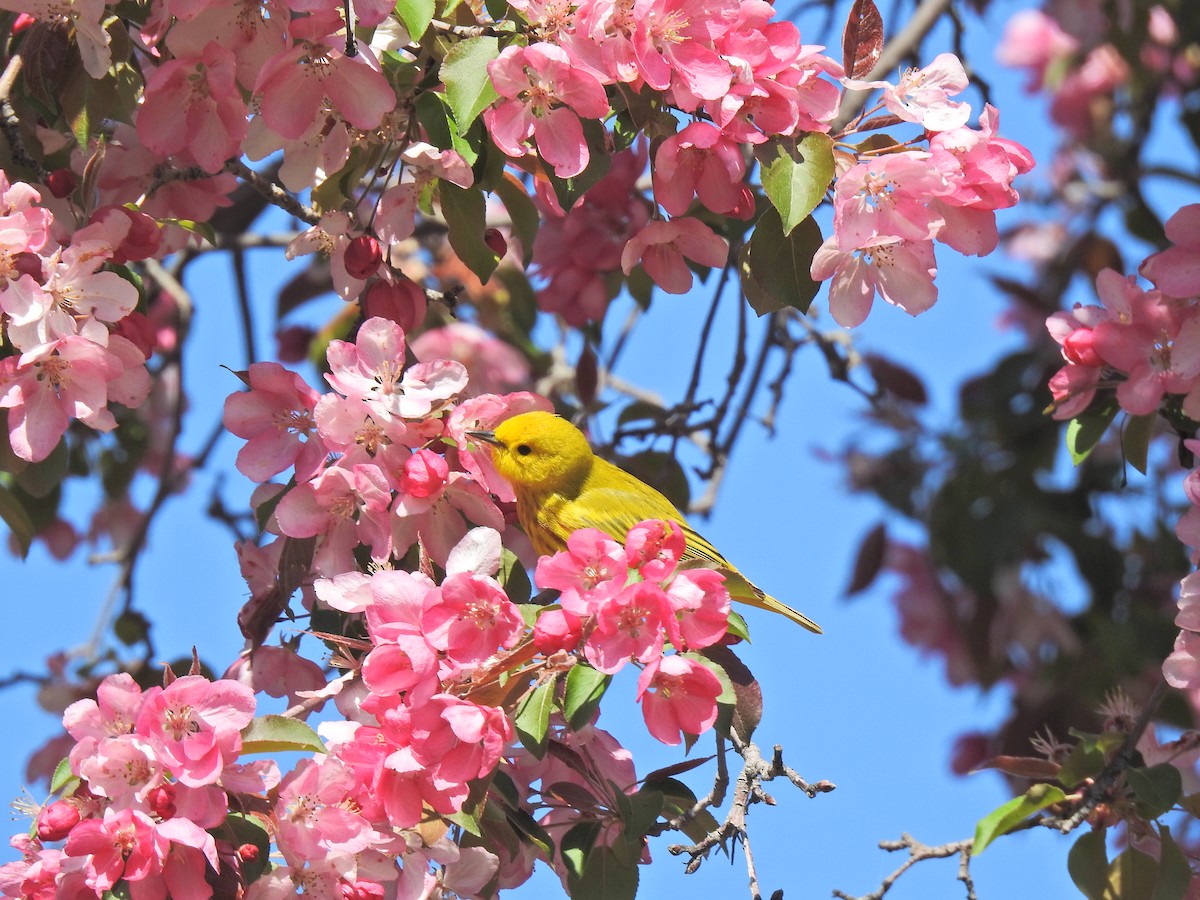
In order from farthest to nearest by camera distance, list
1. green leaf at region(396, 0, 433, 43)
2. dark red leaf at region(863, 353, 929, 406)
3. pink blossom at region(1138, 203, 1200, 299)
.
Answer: dark red leaf at region(863, 353, 929, 406), pink blossom at region(1138, 203, 1200, 299), green leaf at region(396, 0, 433, 43)

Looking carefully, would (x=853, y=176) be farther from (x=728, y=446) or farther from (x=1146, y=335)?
(x=728, y=446)

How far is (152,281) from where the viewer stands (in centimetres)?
381

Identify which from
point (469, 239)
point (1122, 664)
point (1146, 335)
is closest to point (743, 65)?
point (469, 239)

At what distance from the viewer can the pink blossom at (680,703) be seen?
175 centimetres

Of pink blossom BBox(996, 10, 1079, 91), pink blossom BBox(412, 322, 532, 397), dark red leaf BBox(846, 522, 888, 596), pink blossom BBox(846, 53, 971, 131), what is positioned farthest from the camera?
pink blossom BBox(996, 10, 1079, 91)

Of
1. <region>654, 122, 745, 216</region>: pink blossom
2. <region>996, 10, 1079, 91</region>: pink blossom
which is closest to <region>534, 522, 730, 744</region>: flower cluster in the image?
<region>654, 122, 745, 216</region>: pink blossom

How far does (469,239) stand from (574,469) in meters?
0.97

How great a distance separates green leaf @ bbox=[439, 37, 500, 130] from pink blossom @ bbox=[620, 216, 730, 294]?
43cm

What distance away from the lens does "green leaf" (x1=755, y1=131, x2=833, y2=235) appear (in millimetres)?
1872

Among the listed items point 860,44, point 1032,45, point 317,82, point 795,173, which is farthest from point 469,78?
point 1032,45

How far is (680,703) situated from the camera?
5.81ft

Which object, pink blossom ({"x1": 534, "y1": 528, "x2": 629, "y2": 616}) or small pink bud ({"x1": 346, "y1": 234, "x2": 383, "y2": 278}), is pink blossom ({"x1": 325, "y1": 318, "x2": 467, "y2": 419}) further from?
pink blossom ({"x1": 534, "y1": 528, "x2": 629, "y2": 616})

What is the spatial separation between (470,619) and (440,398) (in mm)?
439

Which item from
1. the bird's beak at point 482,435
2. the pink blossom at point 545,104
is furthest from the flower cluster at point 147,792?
the pink blossom at point 545,104
